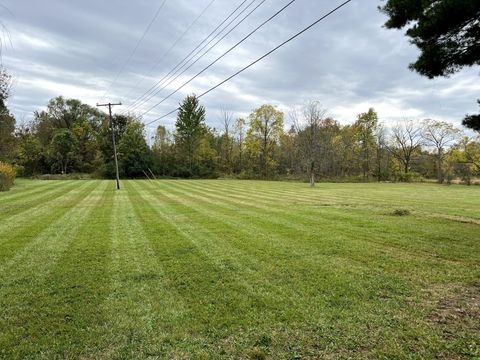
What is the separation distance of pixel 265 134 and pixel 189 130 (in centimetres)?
1275

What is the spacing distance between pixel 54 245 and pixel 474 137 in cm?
5838

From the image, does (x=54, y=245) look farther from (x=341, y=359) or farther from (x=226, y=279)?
(x=341, y=359)

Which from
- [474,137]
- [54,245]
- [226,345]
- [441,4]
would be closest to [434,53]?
[441,4]

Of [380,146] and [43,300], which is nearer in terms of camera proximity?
[43,300]

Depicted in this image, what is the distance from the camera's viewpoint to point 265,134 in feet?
164

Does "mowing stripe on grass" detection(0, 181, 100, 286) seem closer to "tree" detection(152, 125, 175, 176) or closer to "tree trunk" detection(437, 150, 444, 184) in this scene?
"tree" detection(152, 125, 175, 176)

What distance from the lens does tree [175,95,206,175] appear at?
52.3 meters

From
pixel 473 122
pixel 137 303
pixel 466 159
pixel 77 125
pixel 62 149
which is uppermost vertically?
pixel 77 125

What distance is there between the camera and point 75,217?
11.0m

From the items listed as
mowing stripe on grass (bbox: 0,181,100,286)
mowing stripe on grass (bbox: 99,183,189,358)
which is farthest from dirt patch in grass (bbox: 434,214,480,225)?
mowing stripe on grass (bbox: 0,181,100,286)

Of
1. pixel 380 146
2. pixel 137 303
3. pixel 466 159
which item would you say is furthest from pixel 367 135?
pixel 137 303

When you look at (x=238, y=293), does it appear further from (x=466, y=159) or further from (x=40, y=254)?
(x=466, y=159)

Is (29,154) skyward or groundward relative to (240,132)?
groundward

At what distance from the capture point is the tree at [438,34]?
5461 millimetres
